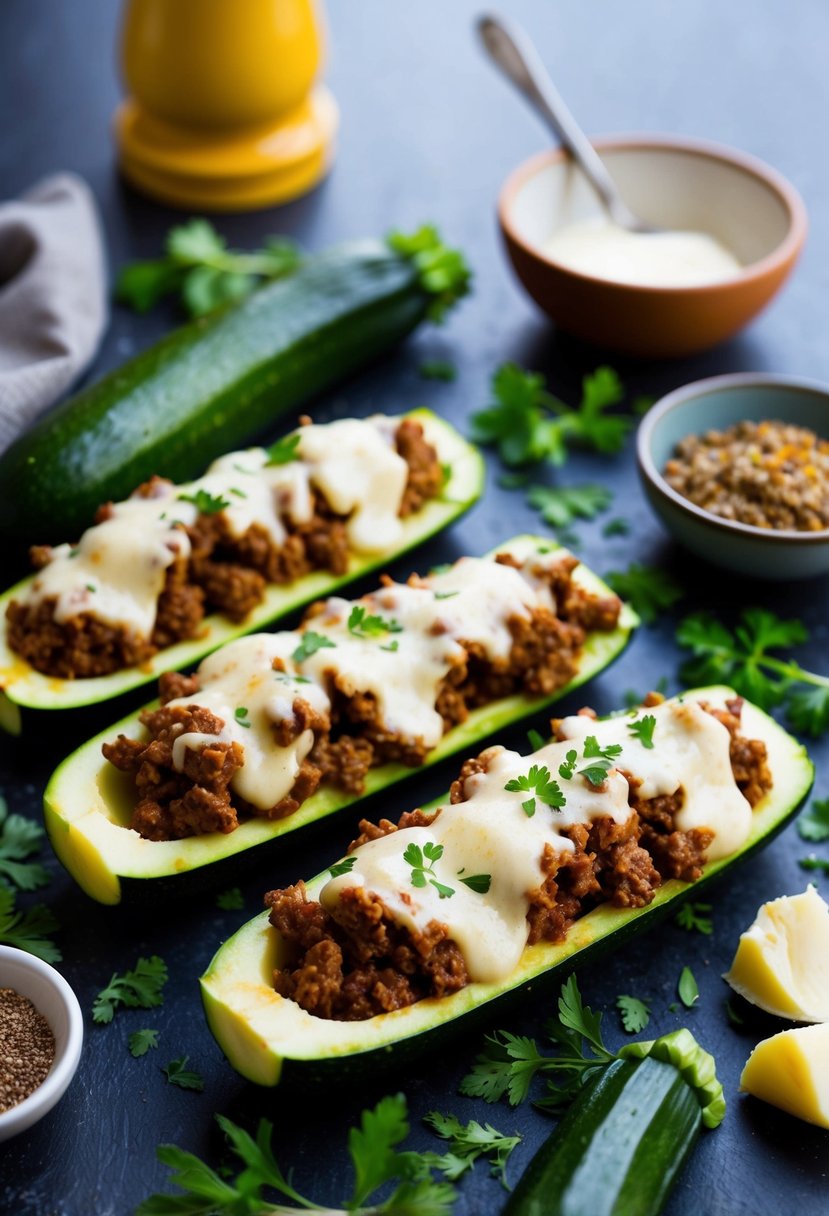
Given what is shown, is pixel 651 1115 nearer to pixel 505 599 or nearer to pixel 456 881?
pixel 456 881

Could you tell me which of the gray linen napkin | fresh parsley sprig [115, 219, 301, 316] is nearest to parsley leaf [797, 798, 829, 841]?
the gray linen napkin

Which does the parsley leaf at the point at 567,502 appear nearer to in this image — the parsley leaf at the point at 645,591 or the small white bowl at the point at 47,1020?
the parsley leaf at the point at 645,591

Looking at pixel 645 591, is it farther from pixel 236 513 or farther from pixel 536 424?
pixel 236 513

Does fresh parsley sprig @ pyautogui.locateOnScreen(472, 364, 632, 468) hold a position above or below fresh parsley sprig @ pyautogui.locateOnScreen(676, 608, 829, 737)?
above

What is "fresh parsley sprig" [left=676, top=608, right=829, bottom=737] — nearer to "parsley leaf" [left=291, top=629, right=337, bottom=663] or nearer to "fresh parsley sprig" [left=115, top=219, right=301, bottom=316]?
"parsley leaf" [left=291, top=629, right=337, bottom=663]

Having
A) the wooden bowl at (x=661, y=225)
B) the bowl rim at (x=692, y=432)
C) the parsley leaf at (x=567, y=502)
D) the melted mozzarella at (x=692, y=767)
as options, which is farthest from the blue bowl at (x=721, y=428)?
the melted mozzarella at (x=692, y=767)

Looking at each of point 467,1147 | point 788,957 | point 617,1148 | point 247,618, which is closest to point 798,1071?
point 788,957
